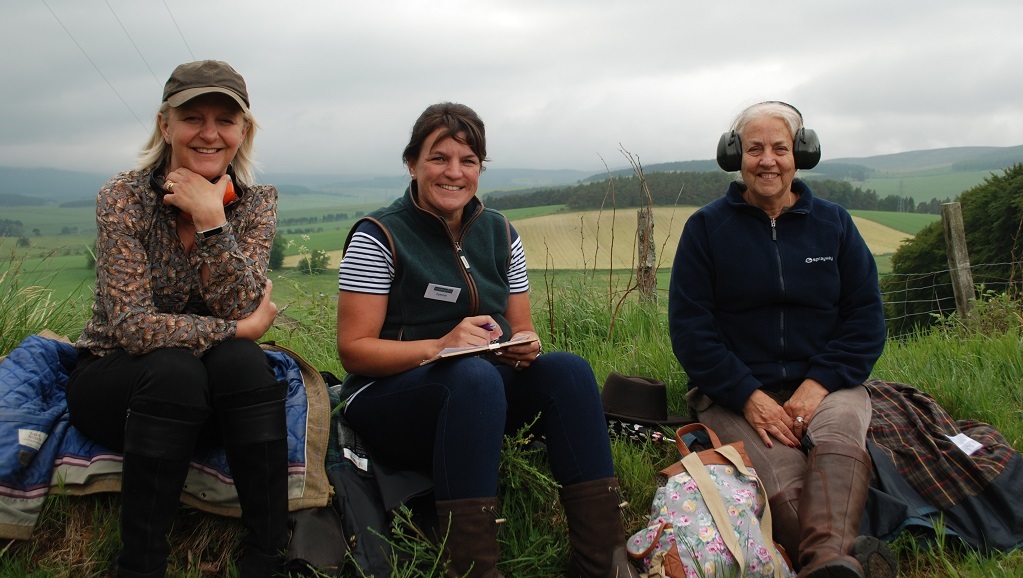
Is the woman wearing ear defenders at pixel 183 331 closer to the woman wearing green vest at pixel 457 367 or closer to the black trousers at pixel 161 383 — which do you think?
the black trousers at pixel 161 383

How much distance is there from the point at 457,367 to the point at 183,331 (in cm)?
100

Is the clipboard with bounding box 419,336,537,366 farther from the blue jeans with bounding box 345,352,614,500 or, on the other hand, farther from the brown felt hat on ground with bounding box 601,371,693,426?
the brown felt hat on ground with bounding box 601,371,693,426

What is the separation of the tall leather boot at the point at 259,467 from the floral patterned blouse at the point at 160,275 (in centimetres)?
31

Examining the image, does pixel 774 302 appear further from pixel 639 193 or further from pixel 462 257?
pixel 639 193

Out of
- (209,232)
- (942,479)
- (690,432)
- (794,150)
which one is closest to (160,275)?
(209,232)

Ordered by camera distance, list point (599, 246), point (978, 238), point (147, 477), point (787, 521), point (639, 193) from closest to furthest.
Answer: point (147, 477) < point (787, 521) < point (639, 193) < point (599, 246) < point (978, 238)

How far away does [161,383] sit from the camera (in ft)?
8.09

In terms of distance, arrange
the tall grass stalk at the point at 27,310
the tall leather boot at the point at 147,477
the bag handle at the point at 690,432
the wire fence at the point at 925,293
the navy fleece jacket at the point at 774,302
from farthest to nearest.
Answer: the wire fence at the point at 925,293 < the tall grass stalk at the point at 27,310 < the navy fleece jacket at the point at 774,302 < the bag handle at the point at 690,432 < the tall leather boot at the point at 147,477

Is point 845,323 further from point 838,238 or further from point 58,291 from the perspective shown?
point 58,291

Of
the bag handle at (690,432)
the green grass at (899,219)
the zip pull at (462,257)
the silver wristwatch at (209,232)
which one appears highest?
the silver wristwatch at (209,232)

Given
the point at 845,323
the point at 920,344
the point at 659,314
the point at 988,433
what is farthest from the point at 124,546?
the point at 920,344

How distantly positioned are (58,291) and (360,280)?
3.36 m

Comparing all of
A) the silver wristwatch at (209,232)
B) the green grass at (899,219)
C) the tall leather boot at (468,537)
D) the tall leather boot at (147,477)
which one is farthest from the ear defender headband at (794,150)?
the green grass at (899,219)

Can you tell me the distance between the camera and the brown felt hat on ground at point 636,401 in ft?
12.9
